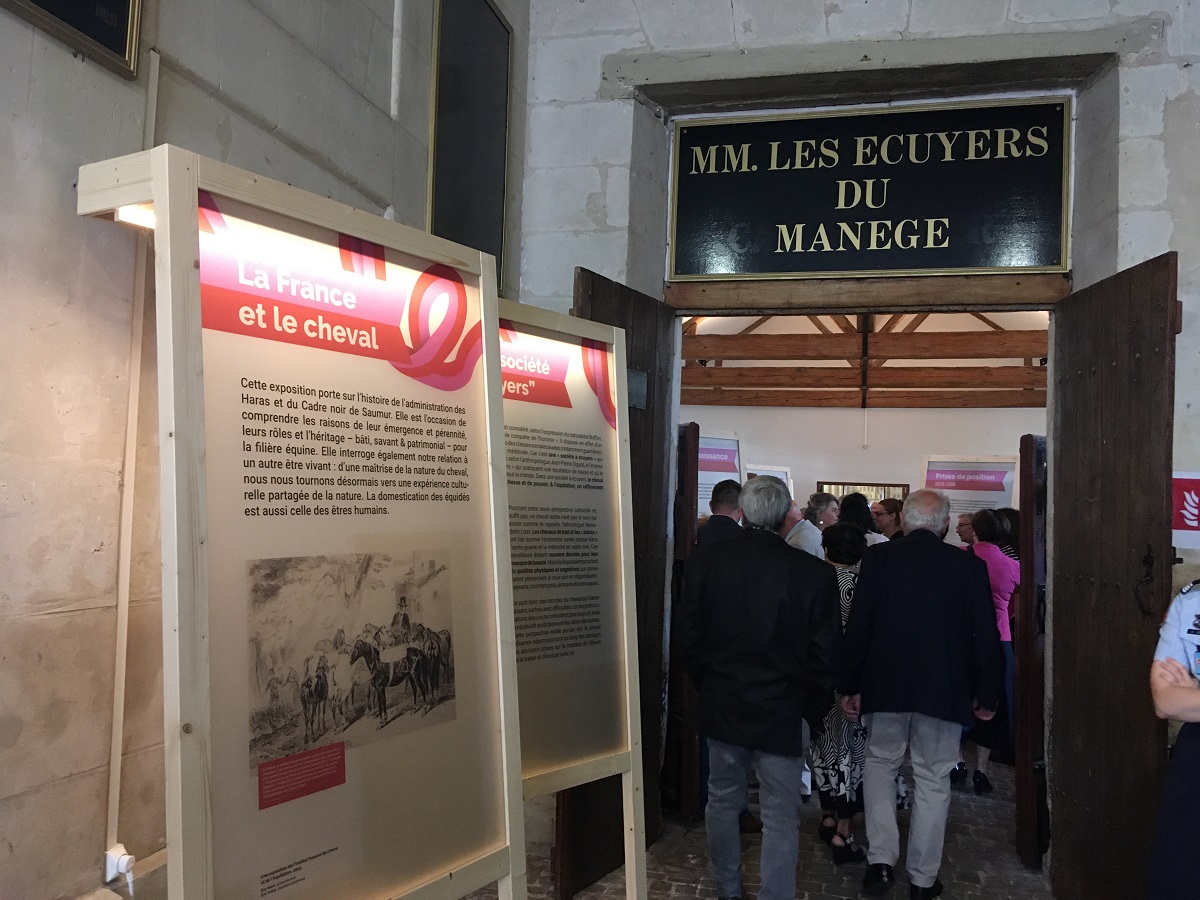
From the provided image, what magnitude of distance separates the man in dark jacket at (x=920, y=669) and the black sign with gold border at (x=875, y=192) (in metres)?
1.16

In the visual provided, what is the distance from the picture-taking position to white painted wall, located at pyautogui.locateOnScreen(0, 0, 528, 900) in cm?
167

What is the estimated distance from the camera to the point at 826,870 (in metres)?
3.73

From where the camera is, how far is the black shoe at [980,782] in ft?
15.9

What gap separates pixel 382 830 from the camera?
5.79 feet

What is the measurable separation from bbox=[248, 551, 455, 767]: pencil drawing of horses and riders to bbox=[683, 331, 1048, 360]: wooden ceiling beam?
10048 mm

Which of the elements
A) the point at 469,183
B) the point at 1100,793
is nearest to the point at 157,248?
the point at 469,183

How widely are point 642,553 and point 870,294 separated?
4.91ft

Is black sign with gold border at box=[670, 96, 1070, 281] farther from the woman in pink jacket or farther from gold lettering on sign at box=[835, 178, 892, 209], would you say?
the woman in pink jacket

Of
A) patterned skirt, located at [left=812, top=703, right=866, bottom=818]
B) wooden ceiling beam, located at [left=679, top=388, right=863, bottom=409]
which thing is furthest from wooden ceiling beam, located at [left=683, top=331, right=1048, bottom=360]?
patterned skirt, located at [left=812, top=703, right=866, bottom=818]

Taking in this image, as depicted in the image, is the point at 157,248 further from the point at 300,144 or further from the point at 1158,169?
the point at 1158,169

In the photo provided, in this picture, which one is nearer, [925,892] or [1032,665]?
[925,892]

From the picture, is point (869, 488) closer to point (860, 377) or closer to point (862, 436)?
point (862, 436)

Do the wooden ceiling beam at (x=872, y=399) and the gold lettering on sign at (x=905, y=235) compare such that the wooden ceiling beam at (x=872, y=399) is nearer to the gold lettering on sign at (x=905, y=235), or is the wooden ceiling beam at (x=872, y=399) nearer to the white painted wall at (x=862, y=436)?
the white painted wall at (x=862, y=436)

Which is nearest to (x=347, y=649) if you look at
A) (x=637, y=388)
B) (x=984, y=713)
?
(x=637, y=388)
